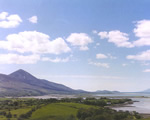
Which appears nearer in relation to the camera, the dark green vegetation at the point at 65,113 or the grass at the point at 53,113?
the dark green vegetation at the point at 65,113

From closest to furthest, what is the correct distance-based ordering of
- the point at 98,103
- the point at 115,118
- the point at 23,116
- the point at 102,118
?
the point at 102,118 → the point at 115,118 → the point at 23,116 → the point at 98,103

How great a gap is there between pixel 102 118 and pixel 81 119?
1281 centimetres

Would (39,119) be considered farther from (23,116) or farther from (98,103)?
(98,103)

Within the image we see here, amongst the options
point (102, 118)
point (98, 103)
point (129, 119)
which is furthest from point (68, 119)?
point (98, 103)

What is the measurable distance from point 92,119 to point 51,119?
58.2ft

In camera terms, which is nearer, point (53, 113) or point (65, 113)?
point (65, 113)

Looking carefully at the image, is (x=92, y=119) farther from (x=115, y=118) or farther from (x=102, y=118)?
(x=115, y=118)

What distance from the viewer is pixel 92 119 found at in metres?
69.9

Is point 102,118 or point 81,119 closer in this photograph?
point 102,118

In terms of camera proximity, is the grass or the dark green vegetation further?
the grass

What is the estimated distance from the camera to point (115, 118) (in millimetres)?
74625

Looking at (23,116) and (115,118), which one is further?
(23,116)

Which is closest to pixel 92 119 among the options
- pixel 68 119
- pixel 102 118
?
pixel 102 118

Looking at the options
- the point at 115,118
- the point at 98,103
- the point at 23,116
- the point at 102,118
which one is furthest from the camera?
the point at 98,103
